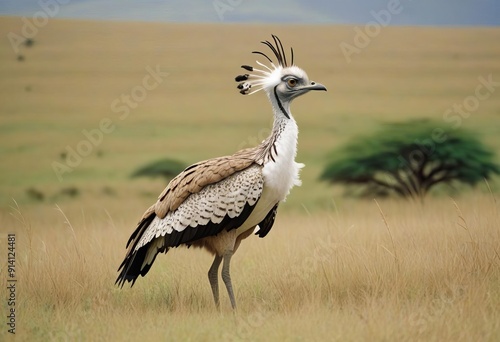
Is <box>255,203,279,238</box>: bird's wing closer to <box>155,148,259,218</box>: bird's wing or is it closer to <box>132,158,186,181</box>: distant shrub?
<box>155,148,259,218</box>: bird's wing

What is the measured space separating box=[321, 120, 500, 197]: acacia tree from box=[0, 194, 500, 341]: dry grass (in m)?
6.02

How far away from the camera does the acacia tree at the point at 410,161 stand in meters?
15.9

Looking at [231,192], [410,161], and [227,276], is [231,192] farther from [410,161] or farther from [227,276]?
[410,161]

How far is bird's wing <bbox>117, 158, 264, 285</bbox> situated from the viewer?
22.3ft

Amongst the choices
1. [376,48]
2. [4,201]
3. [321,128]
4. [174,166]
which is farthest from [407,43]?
[4,201]

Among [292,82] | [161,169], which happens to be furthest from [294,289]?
[161,169]

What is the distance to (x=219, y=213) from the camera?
683 cm

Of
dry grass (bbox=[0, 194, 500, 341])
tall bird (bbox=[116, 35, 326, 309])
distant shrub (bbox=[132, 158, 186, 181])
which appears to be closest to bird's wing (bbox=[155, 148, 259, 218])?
tall bird (bbox=[116, 35, 326, 309])

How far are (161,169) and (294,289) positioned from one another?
12229mm

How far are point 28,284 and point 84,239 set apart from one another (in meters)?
1.64

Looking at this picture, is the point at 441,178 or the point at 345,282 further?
the point at 441,178

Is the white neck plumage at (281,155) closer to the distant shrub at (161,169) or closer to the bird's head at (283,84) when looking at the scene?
the bird's head at (283,84)

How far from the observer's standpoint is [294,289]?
7.42m

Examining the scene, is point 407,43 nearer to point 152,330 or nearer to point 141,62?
point 141,62
